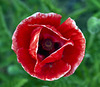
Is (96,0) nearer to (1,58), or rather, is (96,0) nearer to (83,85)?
(83,85)

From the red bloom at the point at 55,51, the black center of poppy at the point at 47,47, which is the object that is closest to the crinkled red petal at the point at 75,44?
the red bloom at the point at 55,51

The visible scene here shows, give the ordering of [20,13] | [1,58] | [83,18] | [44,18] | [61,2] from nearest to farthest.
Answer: [44,18] → [20,13] → [1,58] → [83,18] → [61,2]

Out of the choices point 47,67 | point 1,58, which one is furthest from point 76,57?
point 1,58

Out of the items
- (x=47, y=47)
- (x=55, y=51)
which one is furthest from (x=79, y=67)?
(x=55, y=51)

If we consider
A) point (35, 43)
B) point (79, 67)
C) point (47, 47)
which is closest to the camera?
point (35, 43)

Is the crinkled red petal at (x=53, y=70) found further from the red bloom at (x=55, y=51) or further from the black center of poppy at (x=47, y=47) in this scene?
the black center of poppy at (x=47, y=47)

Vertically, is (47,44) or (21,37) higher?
(21,37)

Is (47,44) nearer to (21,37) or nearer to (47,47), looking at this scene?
(47,47)

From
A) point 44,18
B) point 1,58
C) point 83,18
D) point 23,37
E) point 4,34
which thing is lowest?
point 1,58

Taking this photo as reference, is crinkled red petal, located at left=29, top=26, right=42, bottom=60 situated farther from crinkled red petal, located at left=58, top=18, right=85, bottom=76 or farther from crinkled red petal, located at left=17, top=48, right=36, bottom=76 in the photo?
crinkled red petal, located at left=58, top=18, right=85, bottom=76
